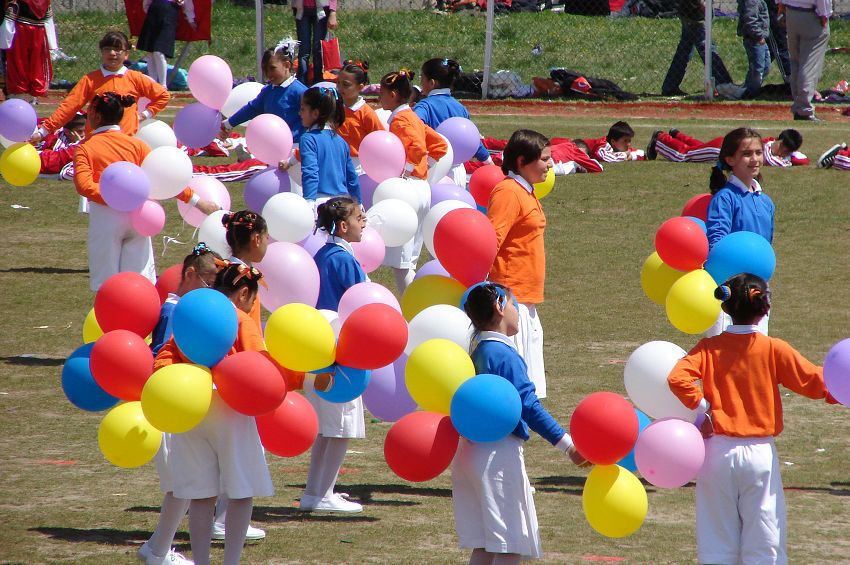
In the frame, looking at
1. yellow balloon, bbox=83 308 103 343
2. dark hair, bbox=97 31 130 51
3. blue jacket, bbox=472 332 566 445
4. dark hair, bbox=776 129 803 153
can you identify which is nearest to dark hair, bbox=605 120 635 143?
dark hair, bbox=776 129 803 153

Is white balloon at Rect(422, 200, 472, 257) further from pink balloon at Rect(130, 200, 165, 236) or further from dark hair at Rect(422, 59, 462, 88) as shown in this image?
dark hair at Rect(422, 59, 462, 88)

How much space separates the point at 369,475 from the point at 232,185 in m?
7.92

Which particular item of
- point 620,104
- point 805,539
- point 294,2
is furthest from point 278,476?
point 620,104

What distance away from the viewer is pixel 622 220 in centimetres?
1323

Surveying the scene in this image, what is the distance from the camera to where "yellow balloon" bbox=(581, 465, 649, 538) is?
472cm

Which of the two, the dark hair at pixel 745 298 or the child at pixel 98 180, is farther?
the child at pixel 98 180

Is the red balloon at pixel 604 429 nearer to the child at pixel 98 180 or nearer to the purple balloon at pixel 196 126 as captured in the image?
the child at pixel 98 180

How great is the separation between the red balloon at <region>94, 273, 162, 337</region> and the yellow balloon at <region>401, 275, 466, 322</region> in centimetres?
133

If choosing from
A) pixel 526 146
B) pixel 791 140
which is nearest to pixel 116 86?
pixel 526 146

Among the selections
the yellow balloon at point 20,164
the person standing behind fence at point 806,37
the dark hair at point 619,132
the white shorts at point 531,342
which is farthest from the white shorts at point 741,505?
the person standing behind fence at point 806,37

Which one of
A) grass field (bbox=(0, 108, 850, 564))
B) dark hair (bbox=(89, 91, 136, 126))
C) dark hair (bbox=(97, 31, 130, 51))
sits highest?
dark hair (bbox=(97, 31, 130, 51))

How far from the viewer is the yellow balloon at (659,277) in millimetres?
6434

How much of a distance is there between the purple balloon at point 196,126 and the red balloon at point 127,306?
388cm

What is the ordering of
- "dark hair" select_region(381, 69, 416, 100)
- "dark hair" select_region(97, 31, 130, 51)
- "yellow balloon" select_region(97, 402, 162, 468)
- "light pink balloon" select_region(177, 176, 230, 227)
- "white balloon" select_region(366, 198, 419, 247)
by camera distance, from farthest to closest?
"dark hair" select_region(97, 31, 130, 51)
"dark hair" select_region(381, 69, 416, 100)
"light pink balloon" select_region(177, 176, 230, 227)
"white balloon" select_region(366, 198, 419, 247)
"yellow balloon" select_region(97, 402, 162, 468)
